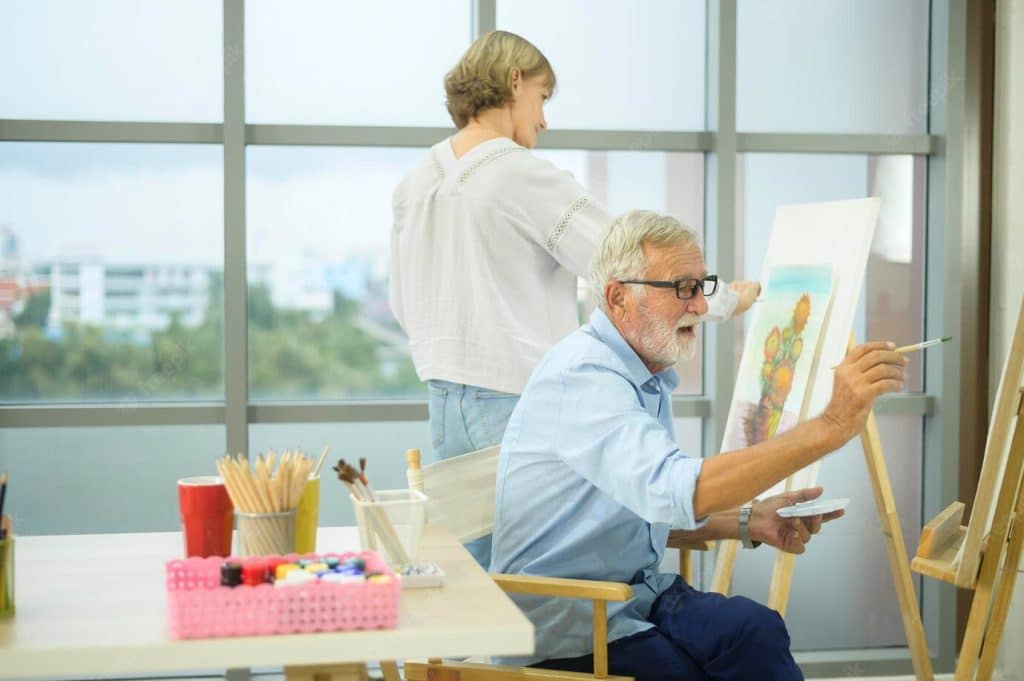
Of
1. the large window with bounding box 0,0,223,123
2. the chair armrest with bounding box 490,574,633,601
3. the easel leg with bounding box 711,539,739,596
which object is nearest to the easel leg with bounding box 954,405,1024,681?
the easel leg with bounding box 711,539,739,596

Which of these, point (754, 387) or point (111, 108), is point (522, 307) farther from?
point (111, 108)

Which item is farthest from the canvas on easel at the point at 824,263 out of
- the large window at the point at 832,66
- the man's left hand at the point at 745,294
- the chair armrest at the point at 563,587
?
the chair armrest at the point at 563,587

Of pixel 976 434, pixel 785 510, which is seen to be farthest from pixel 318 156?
pixel 976 434

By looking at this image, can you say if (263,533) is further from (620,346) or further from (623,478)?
(620,346)

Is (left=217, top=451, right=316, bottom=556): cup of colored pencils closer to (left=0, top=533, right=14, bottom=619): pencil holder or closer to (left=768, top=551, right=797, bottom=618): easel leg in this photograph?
(left=0, top=533, right=14, bottom=619): pencil holder

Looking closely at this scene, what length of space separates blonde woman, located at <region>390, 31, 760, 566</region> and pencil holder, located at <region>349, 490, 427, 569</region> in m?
0.91

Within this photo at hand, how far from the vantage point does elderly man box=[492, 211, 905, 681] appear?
1874 millimetres

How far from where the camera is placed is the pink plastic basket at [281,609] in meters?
1.24

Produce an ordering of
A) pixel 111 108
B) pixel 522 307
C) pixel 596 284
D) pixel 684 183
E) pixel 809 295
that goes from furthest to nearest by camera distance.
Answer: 1. pixel 684 183
2. pixel 111 108
3. pixel 809 295
4. pixel 522 307
5. pixel 596 284

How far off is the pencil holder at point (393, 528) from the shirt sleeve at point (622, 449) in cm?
41

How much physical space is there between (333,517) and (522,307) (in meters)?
1.39

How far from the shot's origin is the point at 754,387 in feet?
9.78

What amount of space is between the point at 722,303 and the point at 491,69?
745 millimetres

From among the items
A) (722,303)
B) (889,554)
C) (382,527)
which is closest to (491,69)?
(722,303)
